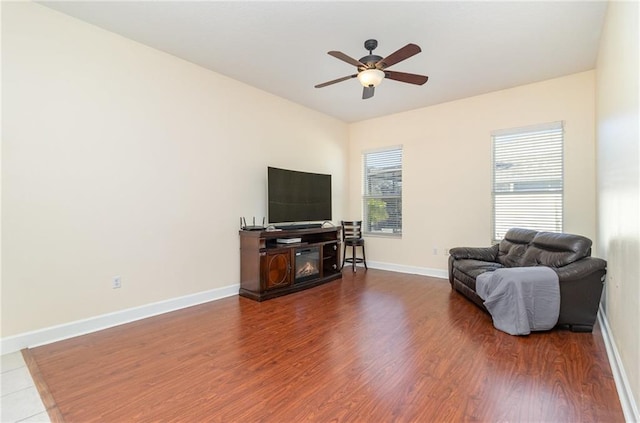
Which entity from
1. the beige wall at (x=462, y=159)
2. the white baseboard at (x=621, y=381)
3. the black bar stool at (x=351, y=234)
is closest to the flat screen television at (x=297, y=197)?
the black bar stool at (x=351, y=234)

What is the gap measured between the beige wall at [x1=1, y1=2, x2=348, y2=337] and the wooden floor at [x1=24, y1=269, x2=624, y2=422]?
19.8 inches

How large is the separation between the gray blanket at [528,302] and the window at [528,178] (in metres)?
1.78

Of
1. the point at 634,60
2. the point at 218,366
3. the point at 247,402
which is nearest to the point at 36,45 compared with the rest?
the point at 218,366

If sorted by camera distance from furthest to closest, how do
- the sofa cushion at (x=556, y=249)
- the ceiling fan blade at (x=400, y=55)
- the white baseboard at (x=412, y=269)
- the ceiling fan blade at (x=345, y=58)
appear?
the white baseboard at (x=412, y=269), the sofa cushion at (x=556, y=249), the ceiling fan blade at (x=345, y=58), the ceiling fan blade at (x=400, y=55)

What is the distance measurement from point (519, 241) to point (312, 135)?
3585mm

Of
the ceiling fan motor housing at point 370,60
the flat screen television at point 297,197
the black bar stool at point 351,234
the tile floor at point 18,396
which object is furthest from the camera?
Answer: the black bar stool at point 351,234

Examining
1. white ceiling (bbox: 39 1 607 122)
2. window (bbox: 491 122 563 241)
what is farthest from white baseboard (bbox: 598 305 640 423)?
white ceiling (bbox: 39 1 607 122)

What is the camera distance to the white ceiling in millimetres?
2742

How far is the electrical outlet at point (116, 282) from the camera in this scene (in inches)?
125

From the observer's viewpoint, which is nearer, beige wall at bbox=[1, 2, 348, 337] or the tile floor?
the tile floor

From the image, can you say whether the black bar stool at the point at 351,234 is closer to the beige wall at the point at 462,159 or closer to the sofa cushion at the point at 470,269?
the beige wall at the point at 462,159

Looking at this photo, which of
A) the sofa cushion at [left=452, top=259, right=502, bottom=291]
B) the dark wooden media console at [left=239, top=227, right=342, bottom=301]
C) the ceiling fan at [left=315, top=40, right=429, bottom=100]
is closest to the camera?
the ceiling fan at [left=315, top=40, right=429, bottom=100]

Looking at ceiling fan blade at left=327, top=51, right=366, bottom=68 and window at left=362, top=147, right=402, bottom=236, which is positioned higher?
ceiling fan blade at left=327, top=51, right=366, bottom=68

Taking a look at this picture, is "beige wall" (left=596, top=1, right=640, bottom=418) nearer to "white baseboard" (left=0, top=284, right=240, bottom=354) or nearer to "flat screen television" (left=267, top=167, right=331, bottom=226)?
"flat screen television" (left=267, top=167, right=331, bottom=226)
